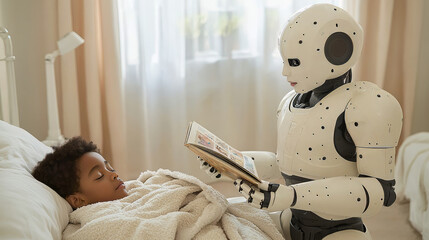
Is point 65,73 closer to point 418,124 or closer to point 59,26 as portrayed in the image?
point 59,26

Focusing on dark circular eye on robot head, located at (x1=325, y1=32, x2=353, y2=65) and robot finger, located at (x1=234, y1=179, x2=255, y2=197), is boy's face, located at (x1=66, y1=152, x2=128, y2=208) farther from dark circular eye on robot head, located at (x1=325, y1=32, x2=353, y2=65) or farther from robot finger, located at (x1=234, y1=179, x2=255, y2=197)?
dark circular eye on robot head, located at (x1=325, y1=32, x2=353, y2=65)

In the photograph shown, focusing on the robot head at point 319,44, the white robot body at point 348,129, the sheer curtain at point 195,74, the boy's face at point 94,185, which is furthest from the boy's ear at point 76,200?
the sheer curtain at point 195,74

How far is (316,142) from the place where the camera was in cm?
121

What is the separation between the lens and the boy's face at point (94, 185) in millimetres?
1316

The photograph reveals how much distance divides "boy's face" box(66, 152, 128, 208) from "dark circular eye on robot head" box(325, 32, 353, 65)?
71 centimetres

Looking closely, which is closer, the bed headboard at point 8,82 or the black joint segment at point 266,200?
the black joint segment at point 266,200

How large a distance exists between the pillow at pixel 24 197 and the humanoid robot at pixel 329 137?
1.36 feet

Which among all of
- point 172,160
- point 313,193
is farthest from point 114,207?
point 172,160

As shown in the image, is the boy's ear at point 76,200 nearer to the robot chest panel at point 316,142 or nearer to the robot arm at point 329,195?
the robot arm at point 329,195

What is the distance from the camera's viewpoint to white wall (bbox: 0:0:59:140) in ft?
7.63

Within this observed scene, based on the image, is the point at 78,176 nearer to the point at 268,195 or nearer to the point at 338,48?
the point at 268,195

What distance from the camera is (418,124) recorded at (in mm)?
3127

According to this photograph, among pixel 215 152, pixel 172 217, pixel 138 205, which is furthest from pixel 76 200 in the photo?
pixel 215 152

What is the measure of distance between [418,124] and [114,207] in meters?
2.56
